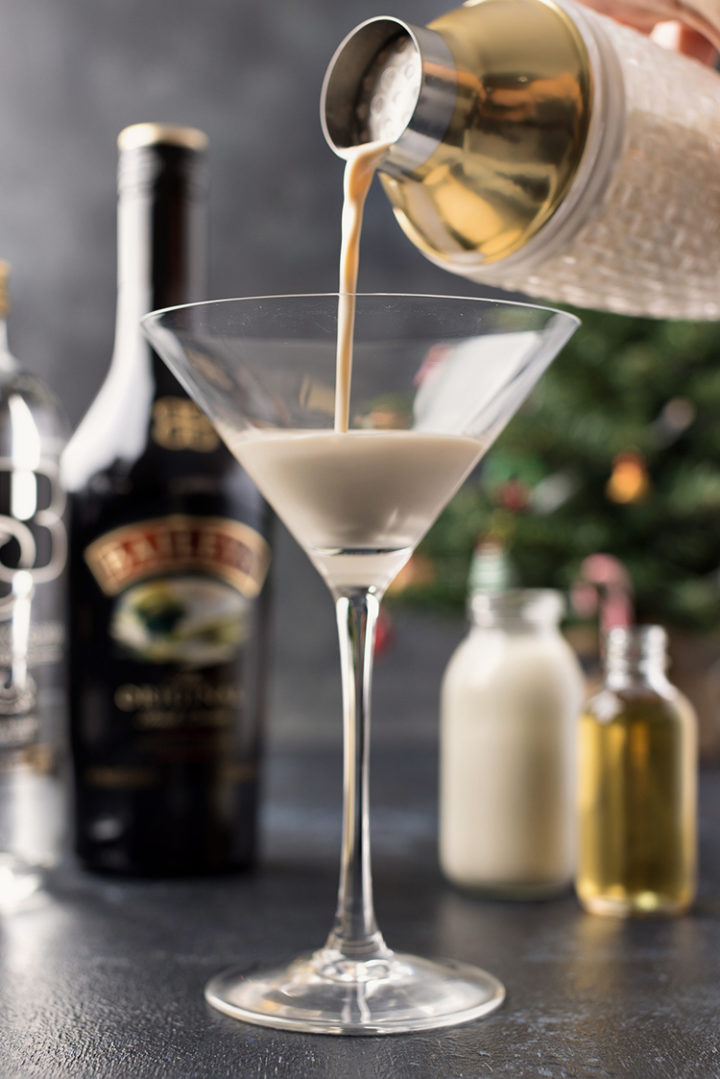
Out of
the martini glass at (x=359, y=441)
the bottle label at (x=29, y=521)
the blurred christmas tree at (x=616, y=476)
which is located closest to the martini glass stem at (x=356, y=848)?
the martini glass at (x=359, y=441)

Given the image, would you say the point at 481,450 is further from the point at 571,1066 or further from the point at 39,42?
the point at 39,42

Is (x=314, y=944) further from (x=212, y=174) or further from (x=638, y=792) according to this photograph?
(x=212, y=174)

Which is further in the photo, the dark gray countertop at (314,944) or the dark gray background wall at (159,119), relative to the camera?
the dark gray background wall at (159,119)

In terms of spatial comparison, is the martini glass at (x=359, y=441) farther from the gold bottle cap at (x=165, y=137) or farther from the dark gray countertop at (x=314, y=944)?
the gold bottle cap at (x=165, y=137)

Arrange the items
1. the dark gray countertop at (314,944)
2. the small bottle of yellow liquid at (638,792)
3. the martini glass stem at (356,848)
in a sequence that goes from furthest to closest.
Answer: the small bottle of yellow liquid at (638,792) → the martini glass stem at (356,848) → the dark gray countertop at (314,944)

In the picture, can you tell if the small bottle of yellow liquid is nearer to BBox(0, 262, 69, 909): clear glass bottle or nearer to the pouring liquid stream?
the pouring liquid stream

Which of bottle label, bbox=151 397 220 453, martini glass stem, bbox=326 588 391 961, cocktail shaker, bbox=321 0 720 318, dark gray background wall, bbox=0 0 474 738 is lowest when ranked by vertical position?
martini glass stem, bbox=326 588 391 961

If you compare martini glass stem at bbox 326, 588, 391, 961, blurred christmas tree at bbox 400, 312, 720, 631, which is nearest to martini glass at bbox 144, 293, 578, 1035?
martini glass stem at bbox 326, 588, 391, 961
